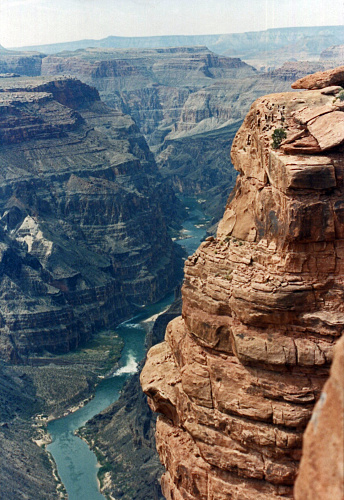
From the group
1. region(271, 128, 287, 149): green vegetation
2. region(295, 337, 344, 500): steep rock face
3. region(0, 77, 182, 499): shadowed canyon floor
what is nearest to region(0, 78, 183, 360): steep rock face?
region(0, 77, 182, 499): shadowed canyon floor

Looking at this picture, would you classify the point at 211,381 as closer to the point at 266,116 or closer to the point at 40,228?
the point at 266,116

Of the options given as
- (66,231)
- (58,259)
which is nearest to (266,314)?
(58,259)

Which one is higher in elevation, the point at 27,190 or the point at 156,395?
the point at 156,395

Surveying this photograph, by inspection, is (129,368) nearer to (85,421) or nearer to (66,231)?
(85,421)

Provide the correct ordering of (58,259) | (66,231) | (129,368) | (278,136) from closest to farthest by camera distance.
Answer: (278,136) → (129,368) → (58,259) → (66,231)

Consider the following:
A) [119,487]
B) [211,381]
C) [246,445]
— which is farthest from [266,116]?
[119,487]
